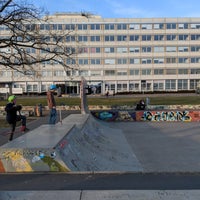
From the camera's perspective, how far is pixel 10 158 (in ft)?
20.2

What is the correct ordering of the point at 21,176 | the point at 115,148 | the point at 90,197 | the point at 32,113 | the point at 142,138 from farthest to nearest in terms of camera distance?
the point at 32,113
the point at 142,138
the point at 115,148
the point at 21,176
the point at 90,197

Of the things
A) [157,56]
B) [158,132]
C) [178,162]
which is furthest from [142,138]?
[157,56]

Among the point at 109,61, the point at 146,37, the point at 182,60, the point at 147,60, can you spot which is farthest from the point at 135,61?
the point at 182,60

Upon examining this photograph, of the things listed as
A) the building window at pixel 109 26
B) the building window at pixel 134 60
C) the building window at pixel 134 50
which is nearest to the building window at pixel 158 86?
the building window at pixel 134 60

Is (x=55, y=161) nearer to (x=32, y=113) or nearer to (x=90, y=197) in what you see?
(x=90, y=197)

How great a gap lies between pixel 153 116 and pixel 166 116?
1.05 meters

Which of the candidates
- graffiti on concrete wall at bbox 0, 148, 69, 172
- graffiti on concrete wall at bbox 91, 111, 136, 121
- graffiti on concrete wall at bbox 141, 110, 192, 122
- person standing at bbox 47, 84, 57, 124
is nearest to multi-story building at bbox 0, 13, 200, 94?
graffiti on concrete wall at bbox 91, 111, 136, 121

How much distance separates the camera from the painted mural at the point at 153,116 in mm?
24750

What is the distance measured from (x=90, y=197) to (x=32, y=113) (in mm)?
22396

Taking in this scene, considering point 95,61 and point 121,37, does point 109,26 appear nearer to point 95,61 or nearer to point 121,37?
point 121,37

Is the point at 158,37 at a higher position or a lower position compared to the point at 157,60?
higher

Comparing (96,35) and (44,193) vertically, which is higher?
(96,35)

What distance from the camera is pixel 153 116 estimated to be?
81.6 feet

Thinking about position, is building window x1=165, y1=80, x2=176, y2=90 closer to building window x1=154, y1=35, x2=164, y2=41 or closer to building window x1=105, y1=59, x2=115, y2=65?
building window x1=154, y1=35, x2=164, y2=41
